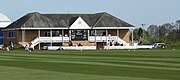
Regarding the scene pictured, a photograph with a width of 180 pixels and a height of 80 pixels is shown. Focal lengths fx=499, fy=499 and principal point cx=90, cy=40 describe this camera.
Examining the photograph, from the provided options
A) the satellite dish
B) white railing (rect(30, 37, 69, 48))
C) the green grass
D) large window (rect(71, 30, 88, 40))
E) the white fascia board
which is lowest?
the green grass

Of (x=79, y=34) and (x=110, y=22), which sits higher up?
(x=110, y=22)

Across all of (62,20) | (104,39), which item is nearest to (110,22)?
(104,39)

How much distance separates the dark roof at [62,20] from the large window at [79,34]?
1797mm

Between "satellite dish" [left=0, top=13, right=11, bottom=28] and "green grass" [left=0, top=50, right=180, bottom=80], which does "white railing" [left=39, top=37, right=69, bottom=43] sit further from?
"green grass" [left=0, top=50, right=180, bottom=80]

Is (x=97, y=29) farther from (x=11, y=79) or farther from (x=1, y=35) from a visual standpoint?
(x=11, y=79)

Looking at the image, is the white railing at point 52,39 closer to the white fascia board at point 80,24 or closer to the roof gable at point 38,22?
the roof gable at point 38,22

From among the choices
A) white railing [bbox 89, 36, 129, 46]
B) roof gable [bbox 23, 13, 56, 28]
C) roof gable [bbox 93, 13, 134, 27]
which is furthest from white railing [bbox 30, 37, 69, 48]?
roof gable [bbox 93, 13, 134, 27]

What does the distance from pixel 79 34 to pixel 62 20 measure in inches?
177

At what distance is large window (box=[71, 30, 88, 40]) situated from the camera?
96.8 metres

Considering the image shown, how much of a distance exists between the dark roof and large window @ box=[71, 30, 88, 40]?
70.8 inches

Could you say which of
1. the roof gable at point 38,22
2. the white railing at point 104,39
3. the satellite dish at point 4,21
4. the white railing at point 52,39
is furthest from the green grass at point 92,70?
the satellite dish at point 4,21

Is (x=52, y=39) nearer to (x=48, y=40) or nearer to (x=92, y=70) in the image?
(x=48, y=40)

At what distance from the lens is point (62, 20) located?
323ft

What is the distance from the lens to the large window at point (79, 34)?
96812 millimetres
